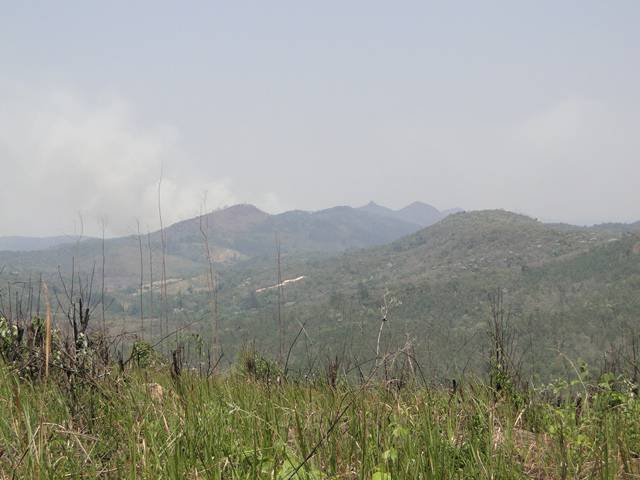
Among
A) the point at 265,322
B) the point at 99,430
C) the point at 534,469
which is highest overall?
the point at 99,430

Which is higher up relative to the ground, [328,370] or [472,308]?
[328,370]

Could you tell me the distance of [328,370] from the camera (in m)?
4.47

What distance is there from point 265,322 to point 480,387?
5193 inches

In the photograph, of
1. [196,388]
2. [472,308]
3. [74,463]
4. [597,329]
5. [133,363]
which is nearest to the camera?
[74,463]

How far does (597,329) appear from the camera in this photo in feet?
286

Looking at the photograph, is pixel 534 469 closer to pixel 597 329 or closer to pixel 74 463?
pixel 74 463

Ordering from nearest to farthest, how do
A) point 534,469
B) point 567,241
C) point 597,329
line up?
1. point 534,469
2. point 597,329
3. point 567,241

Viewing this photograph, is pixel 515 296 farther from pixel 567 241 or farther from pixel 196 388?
pixel 196 388

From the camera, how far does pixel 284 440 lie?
297cm

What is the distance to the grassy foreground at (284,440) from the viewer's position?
242 cm

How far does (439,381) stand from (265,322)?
132 meters

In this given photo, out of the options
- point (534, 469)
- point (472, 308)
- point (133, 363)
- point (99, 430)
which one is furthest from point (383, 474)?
point (472, 308)

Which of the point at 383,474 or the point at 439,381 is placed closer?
the point at 383,474

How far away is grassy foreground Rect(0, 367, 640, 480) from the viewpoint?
7.93ft
